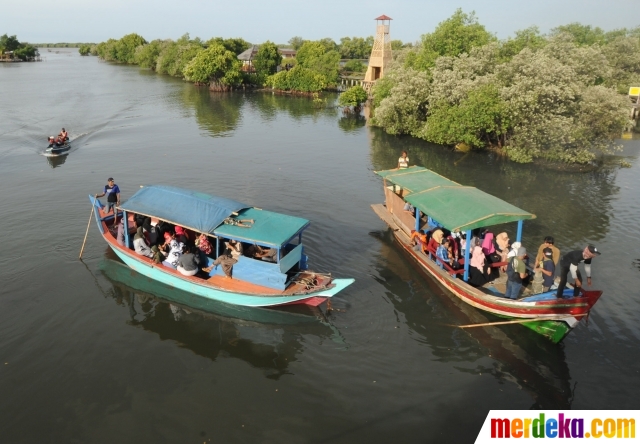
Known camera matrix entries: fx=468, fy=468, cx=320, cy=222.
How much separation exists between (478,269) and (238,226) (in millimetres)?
7809

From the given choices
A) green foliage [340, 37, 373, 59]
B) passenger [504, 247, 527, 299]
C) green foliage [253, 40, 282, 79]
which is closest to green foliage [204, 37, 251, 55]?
green foliage [253, 40, 282, 79]

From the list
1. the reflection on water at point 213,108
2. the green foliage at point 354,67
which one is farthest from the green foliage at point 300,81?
the green foliage at point 354,67

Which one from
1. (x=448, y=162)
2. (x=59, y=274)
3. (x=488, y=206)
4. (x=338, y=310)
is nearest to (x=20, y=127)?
(x=59, y=274)

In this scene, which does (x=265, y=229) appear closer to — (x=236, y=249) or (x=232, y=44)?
(x=236, y=249)

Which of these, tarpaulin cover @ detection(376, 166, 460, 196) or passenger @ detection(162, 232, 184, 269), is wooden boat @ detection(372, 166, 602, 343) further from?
passenger @ detection(162, 232, 184, 269)

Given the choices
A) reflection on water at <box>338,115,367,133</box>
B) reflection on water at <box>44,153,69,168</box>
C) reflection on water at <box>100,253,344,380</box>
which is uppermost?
reflection on water at <box>338,115,367,133</box>

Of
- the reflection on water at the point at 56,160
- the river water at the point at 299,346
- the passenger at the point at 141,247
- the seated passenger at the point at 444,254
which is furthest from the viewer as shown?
the reflection on water at the point at 56,160

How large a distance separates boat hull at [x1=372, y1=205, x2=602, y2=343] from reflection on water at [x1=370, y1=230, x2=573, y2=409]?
46cm

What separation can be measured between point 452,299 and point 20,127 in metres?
42.5

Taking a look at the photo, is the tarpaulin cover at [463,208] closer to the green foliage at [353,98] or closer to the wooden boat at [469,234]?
the wooden boat at [469,234]

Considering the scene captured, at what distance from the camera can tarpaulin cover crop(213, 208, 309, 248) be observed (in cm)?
1408

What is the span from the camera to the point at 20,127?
139ft

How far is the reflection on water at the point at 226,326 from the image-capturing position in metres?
13.2

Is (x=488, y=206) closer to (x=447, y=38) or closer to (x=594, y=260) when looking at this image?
(x=594, y=260)
